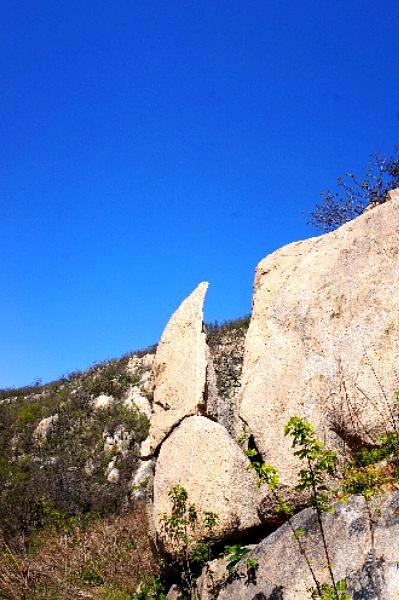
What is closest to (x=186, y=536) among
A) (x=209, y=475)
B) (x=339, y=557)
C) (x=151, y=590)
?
(x=209, y=475)

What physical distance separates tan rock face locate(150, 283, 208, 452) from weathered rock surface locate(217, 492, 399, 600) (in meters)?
2.71

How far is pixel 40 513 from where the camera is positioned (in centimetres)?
1806

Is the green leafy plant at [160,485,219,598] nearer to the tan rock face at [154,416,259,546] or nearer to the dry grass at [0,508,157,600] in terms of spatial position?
the tan rock face at [154,416,259,546]

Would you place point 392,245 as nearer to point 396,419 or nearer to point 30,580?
point 396,419

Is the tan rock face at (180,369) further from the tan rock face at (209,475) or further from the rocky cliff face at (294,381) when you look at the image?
the tan rock face at (209,475)

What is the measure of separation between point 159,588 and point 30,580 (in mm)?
3379

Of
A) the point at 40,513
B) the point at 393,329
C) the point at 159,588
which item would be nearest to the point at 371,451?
the point at 393,329

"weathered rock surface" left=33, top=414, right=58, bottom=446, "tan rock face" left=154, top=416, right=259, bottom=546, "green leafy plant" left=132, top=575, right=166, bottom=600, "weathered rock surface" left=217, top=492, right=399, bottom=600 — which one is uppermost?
"weathered rock surface" left=33, top=414, right=58, bottom=446

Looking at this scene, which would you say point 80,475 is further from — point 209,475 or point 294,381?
point 294,381

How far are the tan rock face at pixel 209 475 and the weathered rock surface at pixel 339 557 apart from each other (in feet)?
2.42

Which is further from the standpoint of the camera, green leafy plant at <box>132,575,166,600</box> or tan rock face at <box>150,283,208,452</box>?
tan rock face at <box>150,283,208,452</box>

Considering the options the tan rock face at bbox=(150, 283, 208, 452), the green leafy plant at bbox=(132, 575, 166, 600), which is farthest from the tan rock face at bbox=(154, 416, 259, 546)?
the green leafy plant at bbox=(132, 575, 166, 600)

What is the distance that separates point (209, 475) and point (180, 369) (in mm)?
2115

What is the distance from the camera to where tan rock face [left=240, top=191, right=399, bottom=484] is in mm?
6992
